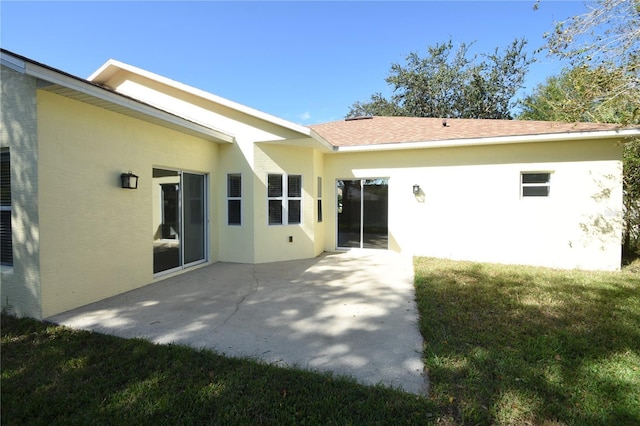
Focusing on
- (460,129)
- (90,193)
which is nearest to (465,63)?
(460,129)

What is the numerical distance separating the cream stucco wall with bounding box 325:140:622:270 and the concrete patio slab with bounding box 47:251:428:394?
101 inches

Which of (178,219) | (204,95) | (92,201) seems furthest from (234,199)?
(92,201)

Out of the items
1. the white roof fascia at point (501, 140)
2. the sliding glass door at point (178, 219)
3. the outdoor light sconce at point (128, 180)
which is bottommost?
the sliding glass door at point (178, 219)

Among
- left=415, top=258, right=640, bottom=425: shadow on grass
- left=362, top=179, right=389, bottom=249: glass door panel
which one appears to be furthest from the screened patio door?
left=415, top=258, right=640, bottom=425: shadow on grass

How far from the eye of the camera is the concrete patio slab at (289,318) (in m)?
3.23

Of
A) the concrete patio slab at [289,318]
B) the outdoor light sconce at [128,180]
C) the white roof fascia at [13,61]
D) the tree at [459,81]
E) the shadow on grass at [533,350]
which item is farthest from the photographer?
the tree at [459,81]

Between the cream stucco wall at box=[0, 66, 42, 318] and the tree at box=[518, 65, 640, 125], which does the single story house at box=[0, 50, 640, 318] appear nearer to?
the cream stucco wall at box=[0, 66, 42, 318]

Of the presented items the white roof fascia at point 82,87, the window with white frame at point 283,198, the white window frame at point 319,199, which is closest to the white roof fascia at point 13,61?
the white roof fascia at point 82,87

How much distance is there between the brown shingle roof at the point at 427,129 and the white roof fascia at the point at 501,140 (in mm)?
108

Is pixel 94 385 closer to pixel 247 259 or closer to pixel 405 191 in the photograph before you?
pixel 247 259

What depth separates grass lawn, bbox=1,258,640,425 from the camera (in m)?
2.34

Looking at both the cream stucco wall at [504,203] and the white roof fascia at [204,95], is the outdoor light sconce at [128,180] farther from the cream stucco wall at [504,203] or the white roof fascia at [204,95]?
the cream stucco wall at [504,203]

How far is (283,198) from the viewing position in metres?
8.52

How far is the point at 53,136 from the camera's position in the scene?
4.45 m
